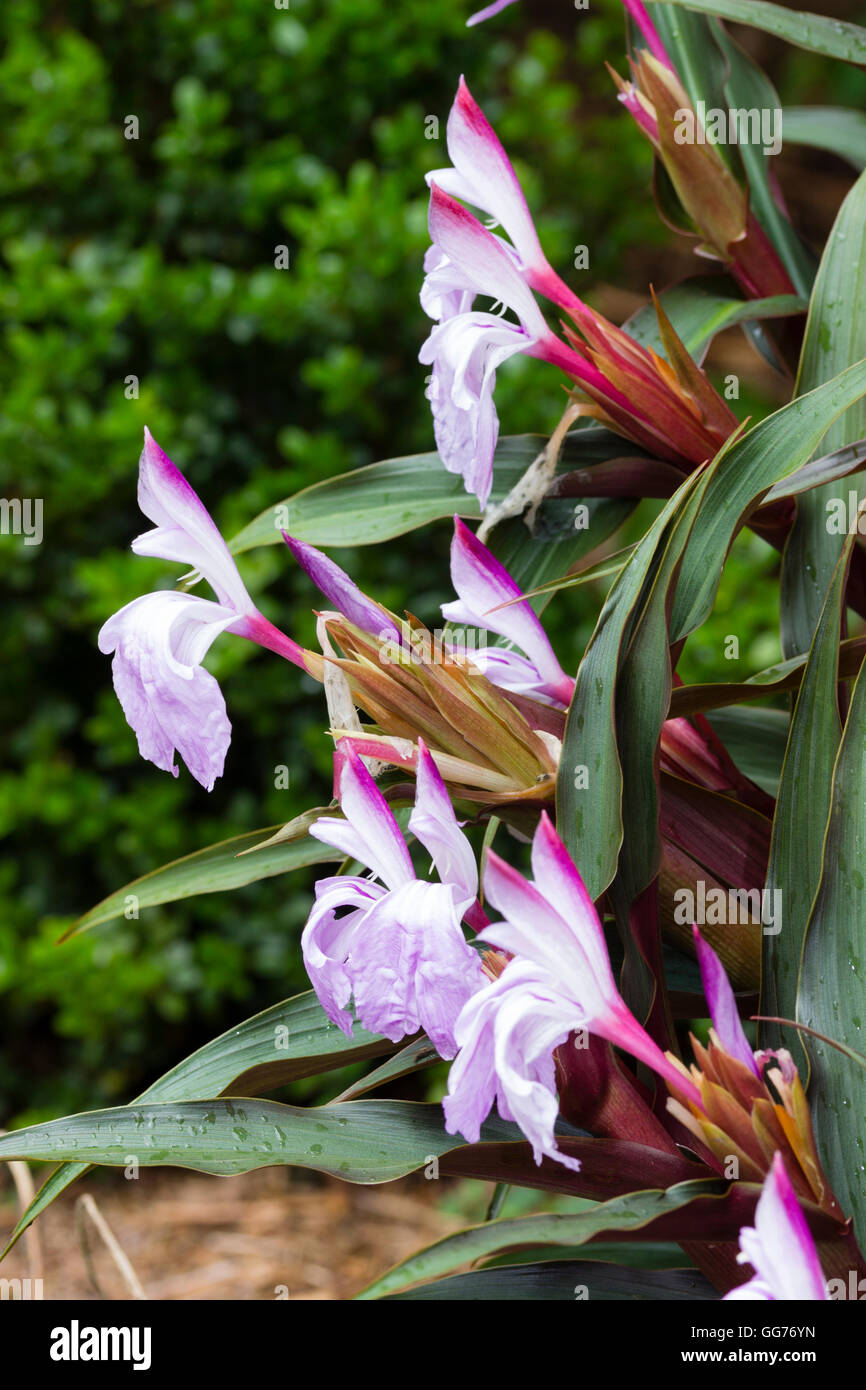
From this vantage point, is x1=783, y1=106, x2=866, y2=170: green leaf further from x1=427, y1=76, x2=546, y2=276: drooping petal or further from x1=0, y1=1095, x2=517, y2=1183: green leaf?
x1=0, y1=1095, x2=517, y2=1183: green leaf

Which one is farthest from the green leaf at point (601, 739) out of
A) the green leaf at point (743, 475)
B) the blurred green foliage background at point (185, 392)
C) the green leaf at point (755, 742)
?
the blurred green foliage background at point (185, 392)

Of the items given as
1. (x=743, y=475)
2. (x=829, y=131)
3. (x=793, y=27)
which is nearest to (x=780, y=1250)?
Result: (x=743, y=475)

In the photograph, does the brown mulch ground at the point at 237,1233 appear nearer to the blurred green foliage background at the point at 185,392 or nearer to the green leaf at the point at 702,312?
the blurred green foliage background at the point at 185,392

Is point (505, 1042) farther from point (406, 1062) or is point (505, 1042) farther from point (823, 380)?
point (823, 380)

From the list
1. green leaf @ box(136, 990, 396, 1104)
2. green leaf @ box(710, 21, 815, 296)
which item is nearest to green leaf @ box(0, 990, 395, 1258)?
green leaf @ box(136, 990, 396, 1104)

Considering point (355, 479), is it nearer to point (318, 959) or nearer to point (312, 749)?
point (318, 959)
